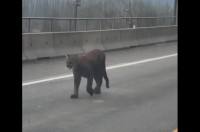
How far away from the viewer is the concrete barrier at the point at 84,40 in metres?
12.3

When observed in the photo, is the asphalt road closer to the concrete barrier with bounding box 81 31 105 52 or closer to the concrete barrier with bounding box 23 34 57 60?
the concrete barrier with bounding box 23 34 57 60

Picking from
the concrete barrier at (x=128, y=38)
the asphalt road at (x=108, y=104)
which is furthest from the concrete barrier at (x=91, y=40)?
the asphalt road at (x=108, y=104)

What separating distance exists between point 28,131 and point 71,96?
2.25 metres

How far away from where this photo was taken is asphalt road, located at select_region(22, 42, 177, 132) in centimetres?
511

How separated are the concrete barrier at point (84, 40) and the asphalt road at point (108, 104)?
1816 mm

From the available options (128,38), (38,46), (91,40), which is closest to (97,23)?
(128,38)

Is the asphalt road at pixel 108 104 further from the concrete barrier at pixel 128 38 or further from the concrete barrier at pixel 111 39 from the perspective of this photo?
the concrete barrier at pixel 128 38

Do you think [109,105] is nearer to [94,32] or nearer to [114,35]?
[94,32]

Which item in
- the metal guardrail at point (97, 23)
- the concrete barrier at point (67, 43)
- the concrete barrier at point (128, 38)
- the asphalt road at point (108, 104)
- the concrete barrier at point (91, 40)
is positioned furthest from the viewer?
the concrete barrier at point (128, 38)

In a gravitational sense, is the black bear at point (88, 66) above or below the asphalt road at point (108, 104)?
above

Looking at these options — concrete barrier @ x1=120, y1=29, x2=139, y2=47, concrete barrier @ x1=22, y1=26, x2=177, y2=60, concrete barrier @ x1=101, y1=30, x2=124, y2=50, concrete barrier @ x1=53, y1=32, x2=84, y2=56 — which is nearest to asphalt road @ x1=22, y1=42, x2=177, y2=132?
concrete barrier @ x1=22, y1=26, x2=177, y2=60

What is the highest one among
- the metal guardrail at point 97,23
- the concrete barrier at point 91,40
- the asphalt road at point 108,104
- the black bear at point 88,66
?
the metal guardrail at point 97,23

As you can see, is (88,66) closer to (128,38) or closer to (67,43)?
(67,43)
